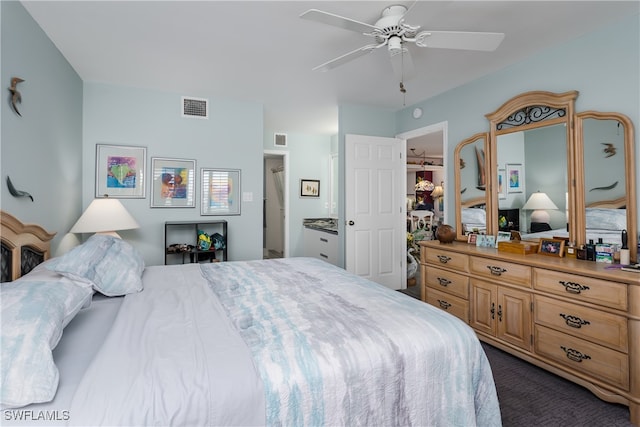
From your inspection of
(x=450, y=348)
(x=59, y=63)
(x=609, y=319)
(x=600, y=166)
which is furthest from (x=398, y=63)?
(x=59, y=63)

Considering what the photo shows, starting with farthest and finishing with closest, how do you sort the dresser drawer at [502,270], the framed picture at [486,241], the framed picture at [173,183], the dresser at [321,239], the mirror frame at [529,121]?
the dresser at [321,239], the framed picture at [173,183], the framed picture at [486,241], the mirror frame at [529,121], the dresser drawer at [502,270]

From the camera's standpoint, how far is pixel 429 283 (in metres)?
3.44

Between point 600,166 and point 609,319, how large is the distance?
1.16 m

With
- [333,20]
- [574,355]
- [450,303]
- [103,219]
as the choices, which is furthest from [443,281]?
[103,219]

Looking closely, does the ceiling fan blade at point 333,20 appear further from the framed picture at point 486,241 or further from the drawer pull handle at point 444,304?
the drawer pull handle at point 444,304

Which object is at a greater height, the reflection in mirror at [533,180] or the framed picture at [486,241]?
the reflection in mirror at [533,180]

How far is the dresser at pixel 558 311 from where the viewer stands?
1907mm

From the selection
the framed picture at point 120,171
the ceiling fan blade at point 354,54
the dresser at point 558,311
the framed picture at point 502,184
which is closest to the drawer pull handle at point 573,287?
the dresser at point 558,311

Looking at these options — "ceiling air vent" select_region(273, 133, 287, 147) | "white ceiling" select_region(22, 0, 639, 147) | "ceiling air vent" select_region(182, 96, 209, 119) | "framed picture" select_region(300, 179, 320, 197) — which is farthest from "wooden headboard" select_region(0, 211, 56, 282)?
"framed picture" select_region(300, 179, 320, 197)

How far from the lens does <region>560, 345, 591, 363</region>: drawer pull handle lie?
2.11 metres

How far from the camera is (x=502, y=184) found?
125 inches

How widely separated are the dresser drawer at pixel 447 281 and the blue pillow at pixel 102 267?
263 cm

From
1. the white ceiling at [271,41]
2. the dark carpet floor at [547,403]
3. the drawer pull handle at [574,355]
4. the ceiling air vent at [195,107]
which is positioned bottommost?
the dark carpet floor at [547,403]

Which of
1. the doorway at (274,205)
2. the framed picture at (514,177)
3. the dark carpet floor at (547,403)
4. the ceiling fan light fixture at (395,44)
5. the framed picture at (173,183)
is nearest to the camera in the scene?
the dark carpet floor at (547,403)
